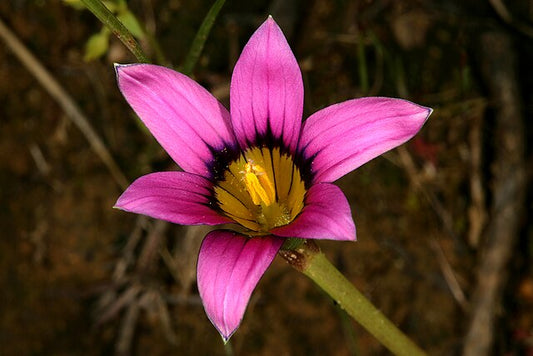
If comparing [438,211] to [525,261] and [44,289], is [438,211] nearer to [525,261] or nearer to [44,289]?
[525,261]

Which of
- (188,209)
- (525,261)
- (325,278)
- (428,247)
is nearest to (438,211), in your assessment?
(428,247)

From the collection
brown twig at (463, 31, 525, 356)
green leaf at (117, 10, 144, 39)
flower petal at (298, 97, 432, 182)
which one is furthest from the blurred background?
flower petal at (298, 97, 432, 182)

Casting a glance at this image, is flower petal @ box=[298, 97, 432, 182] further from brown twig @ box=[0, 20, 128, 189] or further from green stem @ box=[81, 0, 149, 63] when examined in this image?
brown twig @ box=[0, 20, 128, 189]

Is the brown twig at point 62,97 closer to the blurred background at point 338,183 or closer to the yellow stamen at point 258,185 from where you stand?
the blurred background at point 338,183

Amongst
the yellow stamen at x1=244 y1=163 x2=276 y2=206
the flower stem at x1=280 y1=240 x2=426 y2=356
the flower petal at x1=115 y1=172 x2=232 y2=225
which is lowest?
the flower stem at x1=280 y1=240 x2=426 y2=356

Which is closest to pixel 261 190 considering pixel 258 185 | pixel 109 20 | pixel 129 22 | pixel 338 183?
pixel 258 185

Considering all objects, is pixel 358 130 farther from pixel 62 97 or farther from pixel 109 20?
pixel 62 97
